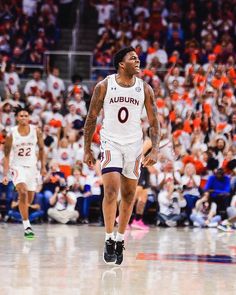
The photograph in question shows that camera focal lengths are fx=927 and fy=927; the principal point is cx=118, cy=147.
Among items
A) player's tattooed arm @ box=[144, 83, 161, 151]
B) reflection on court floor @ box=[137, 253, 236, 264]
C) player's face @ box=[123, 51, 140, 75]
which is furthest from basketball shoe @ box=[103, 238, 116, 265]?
player's face @ box=[123, 51, 140, 75]

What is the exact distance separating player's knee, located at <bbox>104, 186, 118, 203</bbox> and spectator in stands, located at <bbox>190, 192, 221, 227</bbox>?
7311mm

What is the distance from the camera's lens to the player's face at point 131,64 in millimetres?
10156

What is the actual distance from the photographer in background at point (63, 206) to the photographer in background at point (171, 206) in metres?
1.61

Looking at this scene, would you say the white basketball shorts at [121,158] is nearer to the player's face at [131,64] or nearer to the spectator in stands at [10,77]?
the player's face at [131,64]

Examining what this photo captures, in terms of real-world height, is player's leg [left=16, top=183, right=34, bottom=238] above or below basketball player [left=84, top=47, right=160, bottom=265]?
below

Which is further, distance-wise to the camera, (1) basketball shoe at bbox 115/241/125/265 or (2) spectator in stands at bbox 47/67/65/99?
(2) spectator in stands at bbox 47/67/65/99

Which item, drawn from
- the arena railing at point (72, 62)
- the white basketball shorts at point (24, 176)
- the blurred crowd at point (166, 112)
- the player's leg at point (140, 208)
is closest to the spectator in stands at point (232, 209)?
the blurred crowd at point (166, 112)

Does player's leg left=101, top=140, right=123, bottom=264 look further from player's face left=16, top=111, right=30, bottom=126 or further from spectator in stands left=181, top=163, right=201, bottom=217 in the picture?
spectator in stands left=181, top=163, right=201, bottom=217

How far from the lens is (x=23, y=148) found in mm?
13914

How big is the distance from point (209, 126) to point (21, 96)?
5.30m

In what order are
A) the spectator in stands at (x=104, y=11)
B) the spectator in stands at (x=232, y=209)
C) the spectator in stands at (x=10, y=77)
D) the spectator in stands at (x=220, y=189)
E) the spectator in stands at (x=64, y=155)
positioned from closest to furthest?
the spectator in stands at (x=232, y=209)
the spectator in stands at (x=220, y=189)
the spectator in stands at (x=64, y=155)
the spectator in stands at (x=10, y=77)
the spectator in stands at (x=104, y=11)

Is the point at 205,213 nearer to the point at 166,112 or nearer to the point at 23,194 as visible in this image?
the point at 166,112

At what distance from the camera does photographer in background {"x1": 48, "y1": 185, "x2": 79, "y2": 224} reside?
57.0 feet

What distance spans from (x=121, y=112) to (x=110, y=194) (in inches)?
35.5
